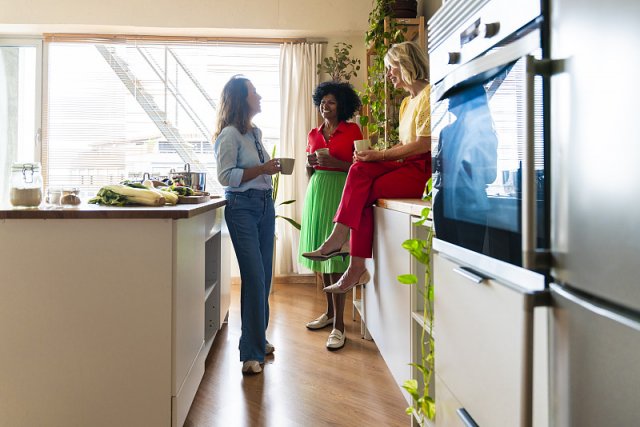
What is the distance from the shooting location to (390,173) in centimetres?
217

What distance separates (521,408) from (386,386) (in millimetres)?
1375

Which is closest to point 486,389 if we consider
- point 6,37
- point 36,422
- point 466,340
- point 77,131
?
point 466,340

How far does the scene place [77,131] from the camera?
425 centimetres

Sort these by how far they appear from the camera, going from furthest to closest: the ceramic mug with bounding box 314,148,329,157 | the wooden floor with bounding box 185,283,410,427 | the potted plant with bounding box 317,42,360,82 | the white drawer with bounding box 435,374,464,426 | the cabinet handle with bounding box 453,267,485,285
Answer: the potted plant with bounding box 317,42,360,82 → the ceramic mug with bounding box 314,148,329,157 → the wooden floor with bounding box 185,283,410,427 → the white drawer with bounding box 435,374,464,426 → the cabinet handle with bounding box 453,267,485,285

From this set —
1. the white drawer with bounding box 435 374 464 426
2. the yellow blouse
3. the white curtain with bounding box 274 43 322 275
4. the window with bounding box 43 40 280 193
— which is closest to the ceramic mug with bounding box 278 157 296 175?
the yellow blouse

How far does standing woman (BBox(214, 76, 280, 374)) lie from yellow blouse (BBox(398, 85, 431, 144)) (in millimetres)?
636

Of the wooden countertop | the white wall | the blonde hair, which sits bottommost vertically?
the wooden countertop

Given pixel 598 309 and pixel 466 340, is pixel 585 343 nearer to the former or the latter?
pixel 598 309

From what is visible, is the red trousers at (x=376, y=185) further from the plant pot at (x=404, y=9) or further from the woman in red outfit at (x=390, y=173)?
the plant pot at (x=404, y=9)

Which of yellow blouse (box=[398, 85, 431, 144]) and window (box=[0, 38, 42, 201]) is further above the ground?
window (box=[0, 38, 42, 201])

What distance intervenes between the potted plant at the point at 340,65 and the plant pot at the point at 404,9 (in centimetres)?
93

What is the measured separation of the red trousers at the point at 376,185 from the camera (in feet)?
7.02

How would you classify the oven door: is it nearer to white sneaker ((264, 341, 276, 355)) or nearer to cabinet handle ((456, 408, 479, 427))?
cabinet handle ((456, 408, 479, 427))

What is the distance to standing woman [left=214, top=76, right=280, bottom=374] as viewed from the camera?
2.13 metres
